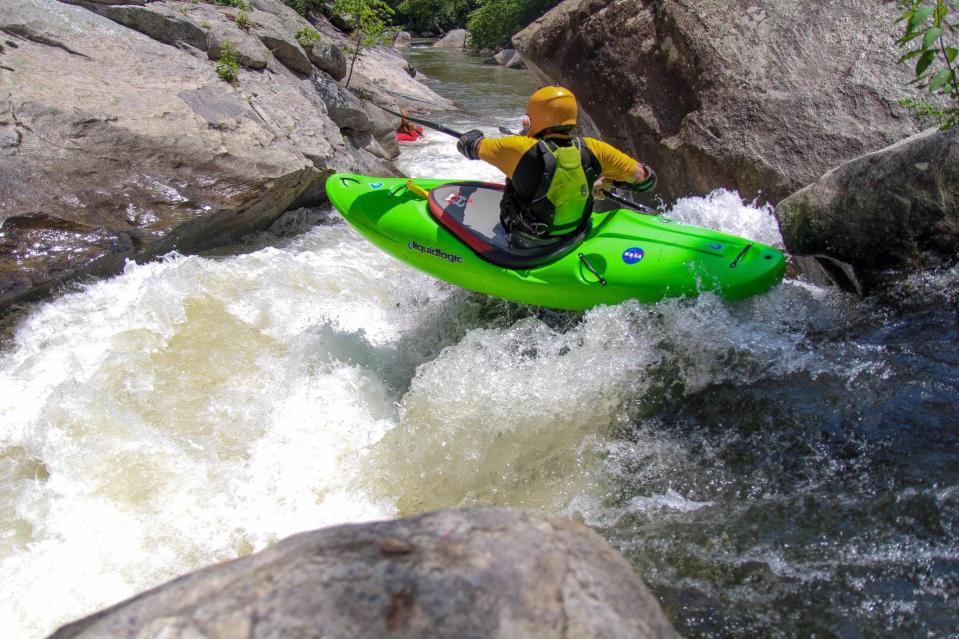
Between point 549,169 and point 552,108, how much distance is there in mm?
276

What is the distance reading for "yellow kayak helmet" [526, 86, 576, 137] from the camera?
351 cm

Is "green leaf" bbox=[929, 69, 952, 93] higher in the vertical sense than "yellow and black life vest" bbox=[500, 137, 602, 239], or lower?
higher

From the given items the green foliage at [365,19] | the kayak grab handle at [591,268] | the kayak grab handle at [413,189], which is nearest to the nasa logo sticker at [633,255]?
the kayak grab handle at [591,268]

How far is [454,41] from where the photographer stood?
79.7 feet

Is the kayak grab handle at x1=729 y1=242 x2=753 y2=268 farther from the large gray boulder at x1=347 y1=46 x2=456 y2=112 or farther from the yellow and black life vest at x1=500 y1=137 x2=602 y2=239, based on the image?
the large gray boulder at x1=347 y1=46 x2=456 y2=112

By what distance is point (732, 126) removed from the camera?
17.1ft

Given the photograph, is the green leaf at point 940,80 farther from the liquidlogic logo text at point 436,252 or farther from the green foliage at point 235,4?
the green foliage at point 235,4

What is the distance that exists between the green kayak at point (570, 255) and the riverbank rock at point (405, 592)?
7.46 ft

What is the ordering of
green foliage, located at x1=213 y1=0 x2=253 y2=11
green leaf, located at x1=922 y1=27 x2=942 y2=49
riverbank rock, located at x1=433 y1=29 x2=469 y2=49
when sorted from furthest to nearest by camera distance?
riverbank rock, located at x1=433 y1=29 x2=469 y2=49
green foliage, located at x1=213 y1=0 x2=253 y2=11
green leaf, located at x1=922 y1=27 x2=942 y2=49

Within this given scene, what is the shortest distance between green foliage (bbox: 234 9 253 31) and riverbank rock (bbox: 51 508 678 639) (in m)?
6.64

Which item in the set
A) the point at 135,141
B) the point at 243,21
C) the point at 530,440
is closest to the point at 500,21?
the point at 243,21

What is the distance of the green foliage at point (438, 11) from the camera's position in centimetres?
2720

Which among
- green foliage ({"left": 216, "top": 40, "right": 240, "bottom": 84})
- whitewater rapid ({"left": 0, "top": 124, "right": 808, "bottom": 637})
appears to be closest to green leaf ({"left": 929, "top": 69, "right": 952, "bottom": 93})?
whitewater rapid ({"left": 0, "top": 124, "right": 808, "bottom": 637})

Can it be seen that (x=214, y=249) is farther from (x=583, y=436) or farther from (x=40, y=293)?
(x=583, y=436)
